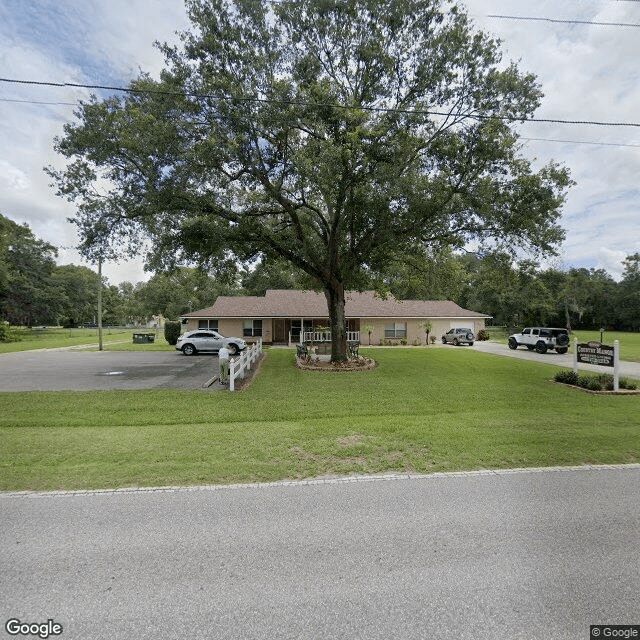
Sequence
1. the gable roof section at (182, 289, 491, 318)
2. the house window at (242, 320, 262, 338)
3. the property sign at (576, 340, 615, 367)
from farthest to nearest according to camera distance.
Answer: the house window at (242, 320, 262, 338)
the gable roof section at (182, 289, 491, 318)
the property sign at (576, 340, 615, 367)

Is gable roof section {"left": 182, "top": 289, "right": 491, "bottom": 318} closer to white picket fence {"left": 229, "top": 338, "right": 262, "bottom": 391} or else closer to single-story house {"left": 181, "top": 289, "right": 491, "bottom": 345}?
single-story house {"left": 181, "top": 289, "right": 491, "bottom": 345}

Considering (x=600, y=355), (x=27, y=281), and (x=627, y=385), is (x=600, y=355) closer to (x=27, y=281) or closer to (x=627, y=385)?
(x=627, y=385)

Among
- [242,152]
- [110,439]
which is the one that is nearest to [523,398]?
[110,439]

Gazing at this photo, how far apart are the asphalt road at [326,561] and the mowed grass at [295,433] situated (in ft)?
2.20

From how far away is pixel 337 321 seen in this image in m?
17.3

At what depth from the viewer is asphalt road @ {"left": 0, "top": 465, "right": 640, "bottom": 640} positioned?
2.37 m

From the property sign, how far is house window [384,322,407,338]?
63.4 feet

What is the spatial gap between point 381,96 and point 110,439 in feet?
47.3

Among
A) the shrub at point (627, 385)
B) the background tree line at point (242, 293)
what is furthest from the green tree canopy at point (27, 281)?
the shrub at point (627, 385)

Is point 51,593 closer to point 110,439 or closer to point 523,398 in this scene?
point 110,439

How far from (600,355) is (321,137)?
39.1 feet

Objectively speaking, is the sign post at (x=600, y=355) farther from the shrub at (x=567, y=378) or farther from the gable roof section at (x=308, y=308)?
the gable roof section at (x=308, y=308)
